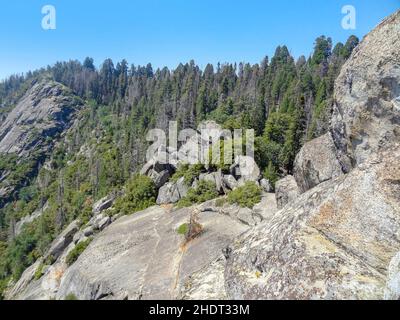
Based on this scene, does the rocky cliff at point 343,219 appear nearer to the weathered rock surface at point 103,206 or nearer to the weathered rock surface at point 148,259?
the weathered rock surface at point 148,259

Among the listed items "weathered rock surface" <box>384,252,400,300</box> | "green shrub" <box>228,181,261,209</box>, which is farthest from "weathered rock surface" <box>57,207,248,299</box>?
"weathered rock surface" <box>384,252,400,300</box>

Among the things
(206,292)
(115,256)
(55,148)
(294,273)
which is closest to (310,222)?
(294,273)

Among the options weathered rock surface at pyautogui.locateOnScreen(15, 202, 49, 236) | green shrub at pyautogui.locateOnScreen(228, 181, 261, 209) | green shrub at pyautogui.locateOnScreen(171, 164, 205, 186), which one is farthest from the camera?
weathered rock surface at pyautogui.locateOnScreen(15, 202, 49, 236)

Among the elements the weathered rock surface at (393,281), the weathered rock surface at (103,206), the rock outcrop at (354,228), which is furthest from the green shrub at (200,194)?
the weathered rock surface at (393,281)

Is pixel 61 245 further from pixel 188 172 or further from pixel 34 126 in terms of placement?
pixel 34 126

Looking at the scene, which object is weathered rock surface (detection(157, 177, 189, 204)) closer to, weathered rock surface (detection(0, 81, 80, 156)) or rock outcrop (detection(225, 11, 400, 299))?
rock outcrop (detection(225, 11, 400, 299))

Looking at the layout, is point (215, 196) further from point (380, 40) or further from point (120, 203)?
point (380, 40)
